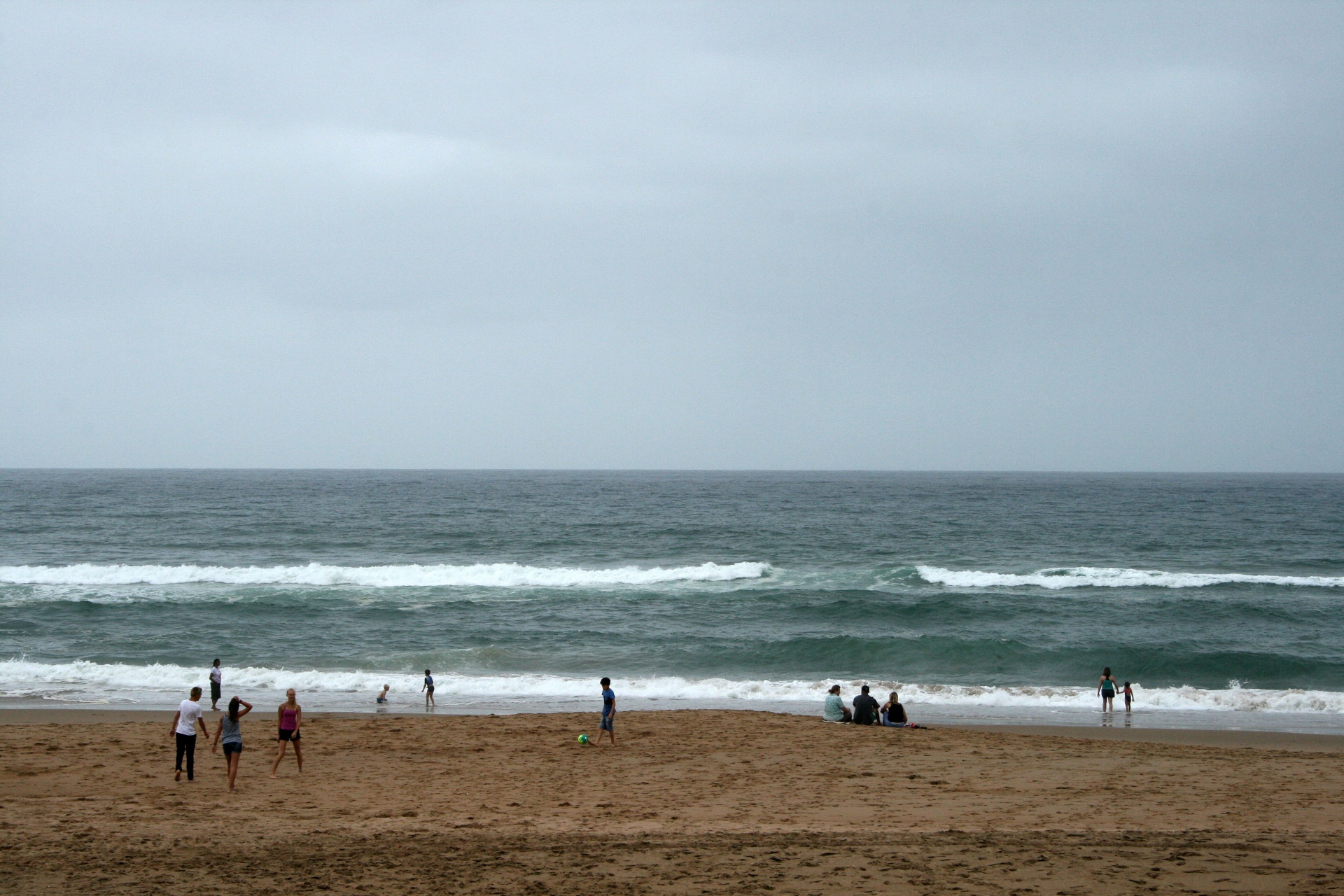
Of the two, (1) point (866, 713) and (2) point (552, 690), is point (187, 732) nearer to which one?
(2) point (552, 690)

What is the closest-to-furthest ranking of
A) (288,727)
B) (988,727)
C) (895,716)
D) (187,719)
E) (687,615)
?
(187,719)
(288,727)
(895,716)
(988,727)
(687,615)

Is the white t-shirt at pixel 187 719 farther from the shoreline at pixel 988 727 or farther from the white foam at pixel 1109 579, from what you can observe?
the white foam at pixel 1109 579

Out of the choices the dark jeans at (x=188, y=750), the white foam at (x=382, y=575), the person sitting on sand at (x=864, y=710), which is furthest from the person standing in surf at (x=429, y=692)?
the white foam at (x=382, y=575)

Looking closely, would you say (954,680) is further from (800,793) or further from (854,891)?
(854,891)

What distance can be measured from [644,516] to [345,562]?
3004 centimetres

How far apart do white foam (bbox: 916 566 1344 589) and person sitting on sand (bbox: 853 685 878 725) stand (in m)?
20.1

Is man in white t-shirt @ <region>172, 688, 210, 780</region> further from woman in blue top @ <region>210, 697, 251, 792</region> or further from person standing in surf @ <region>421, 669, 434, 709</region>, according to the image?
person standing in surf @ <region>421, 669, 434, 709</region>

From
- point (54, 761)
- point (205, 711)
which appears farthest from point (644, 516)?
point (54, 761)

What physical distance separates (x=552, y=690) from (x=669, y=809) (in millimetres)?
11070

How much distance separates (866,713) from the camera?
721 inches

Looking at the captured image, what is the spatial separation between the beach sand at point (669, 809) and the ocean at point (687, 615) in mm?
4029

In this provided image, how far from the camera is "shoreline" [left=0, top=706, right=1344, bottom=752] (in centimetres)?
1761

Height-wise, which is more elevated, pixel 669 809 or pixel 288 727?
pixel 288 727

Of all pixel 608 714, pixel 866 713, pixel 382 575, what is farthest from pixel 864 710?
pixel 382 575
